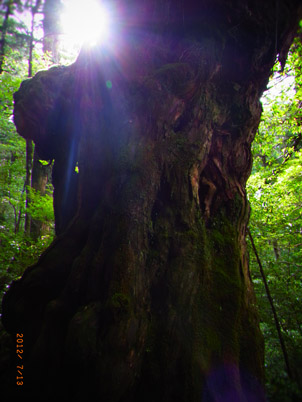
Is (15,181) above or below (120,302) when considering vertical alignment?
above

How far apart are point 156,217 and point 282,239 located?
4486mm

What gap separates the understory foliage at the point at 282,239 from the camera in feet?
Result: 11.1

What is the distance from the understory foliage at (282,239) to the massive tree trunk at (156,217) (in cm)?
151

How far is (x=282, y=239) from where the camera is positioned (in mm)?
5672

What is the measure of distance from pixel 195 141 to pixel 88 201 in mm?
1688

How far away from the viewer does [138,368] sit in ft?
6.97

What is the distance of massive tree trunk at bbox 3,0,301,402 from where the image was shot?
2117 mm

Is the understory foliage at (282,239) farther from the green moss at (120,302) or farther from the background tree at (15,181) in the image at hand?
the background tree at (15,181)

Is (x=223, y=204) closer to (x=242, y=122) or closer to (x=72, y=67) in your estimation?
(x=242, y=122)
